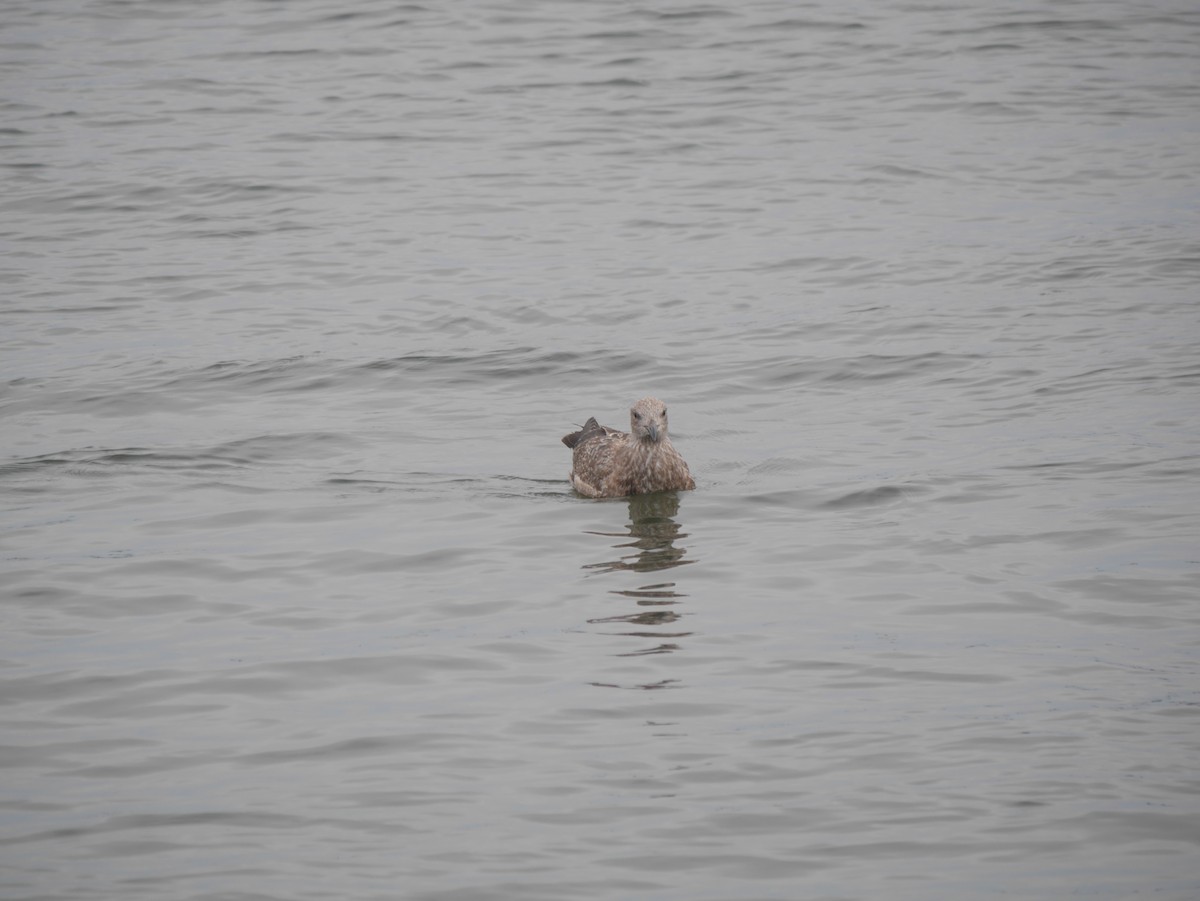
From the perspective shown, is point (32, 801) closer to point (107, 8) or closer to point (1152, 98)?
point (1152, 98)

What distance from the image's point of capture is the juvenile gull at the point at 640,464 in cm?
1240

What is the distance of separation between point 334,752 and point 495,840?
1209 mm

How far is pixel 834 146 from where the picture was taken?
81.3 feet

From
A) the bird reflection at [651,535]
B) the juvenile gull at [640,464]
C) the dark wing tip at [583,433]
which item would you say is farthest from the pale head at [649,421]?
the dark wing tip at [583,433]

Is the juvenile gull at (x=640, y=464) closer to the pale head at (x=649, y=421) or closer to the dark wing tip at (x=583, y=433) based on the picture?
the pale head at (x=649, y=421)

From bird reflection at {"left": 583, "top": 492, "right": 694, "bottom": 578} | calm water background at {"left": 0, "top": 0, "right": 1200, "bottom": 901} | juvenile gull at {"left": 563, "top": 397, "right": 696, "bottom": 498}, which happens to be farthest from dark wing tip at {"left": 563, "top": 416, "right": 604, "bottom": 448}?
bird reflection at {"left": 583, "top": 492, "right": 694, "bottom": 578}

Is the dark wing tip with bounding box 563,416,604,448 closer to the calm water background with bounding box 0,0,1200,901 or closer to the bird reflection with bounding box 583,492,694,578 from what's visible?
the calm water background with bounding box 0,0,1200,901

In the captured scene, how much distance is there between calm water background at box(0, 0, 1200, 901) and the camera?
7105 mm

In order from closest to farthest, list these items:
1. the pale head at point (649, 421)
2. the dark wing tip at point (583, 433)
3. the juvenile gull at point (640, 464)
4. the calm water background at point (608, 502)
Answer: the calm water background at point (608, 502), the pale head at point (649, 421), the juvenile gull at point (640, 464), the dark wing tip at point (583, 433)

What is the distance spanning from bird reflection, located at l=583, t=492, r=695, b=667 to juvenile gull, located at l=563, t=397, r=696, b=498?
0.37ft

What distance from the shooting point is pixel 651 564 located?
10641 millimetres

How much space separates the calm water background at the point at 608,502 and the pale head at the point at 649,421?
55cm

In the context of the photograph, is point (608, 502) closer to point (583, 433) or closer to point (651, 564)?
point (583, 433)

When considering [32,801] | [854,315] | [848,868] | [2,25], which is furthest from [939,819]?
[2,25]
